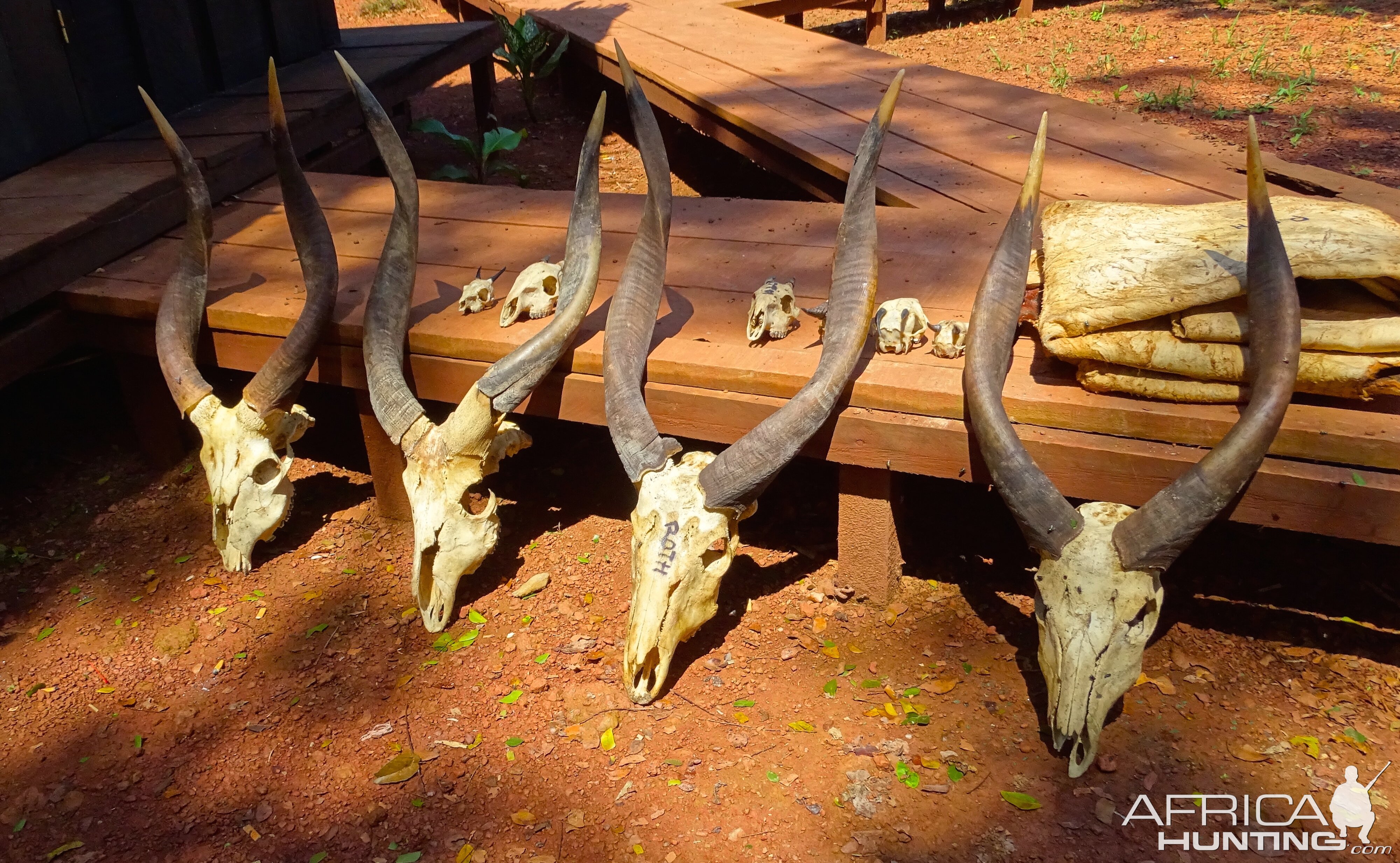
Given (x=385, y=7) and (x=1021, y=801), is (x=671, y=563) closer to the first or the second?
(x=1021, y=801)

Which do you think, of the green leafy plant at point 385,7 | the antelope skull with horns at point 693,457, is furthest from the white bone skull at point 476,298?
the green leafy plant at point 385,7

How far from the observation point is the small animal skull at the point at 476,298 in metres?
4.05

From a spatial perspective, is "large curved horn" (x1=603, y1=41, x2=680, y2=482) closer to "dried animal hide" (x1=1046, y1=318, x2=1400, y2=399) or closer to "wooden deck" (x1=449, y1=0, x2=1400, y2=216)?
"dried animal hide" (x1=1046, y1=318, x2=1400, y2=399)

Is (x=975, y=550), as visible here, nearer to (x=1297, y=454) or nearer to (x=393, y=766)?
(x=1297, y=454)

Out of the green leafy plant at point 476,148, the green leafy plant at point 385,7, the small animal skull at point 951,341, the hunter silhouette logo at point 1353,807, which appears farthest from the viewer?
the green leafy plant at point 385,7

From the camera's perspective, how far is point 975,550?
398 centimetres

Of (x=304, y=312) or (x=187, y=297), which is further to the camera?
(x=187, y=297)

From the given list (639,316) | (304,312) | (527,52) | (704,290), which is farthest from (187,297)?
(527,52)

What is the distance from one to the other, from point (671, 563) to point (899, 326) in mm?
1153

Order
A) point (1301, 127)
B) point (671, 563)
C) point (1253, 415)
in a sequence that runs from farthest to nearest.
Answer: point (1301, 127)
point (671, 563)
point (1253, 415)

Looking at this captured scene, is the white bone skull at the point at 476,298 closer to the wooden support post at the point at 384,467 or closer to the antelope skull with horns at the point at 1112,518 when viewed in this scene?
the wooden support post at the point at 384,467

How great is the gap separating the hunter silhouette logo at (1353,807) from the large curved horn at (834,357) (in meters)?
1.77

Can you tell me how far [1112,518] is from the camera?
9.39ft

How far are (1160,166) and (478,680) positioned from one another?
157 inches
